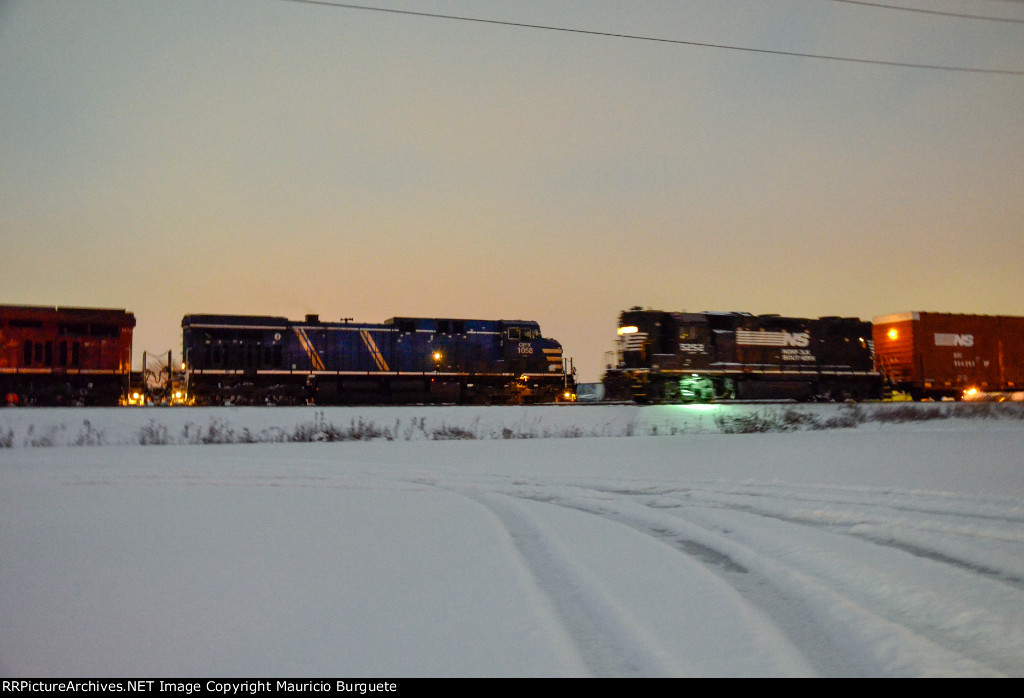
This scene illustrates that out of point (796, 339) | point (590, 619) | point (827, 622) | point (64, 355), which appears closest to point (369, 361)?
point (64, 355)

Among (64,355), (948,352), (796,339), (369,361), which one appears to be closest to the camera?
(64,355)

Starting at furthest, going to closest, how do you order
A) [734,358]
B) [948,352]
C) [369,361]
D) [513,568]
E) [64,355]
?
[948,352]
[369,361]
[734,358]
[64,355]
[513,568]

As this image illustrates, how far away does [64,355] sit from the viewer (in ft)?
76.2

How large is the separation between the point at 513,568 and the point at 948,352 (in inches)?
1146

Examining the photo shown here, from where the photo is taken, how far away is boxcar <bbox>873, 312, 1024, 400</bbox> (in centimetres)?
2697

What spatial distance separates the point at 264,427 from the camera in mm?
16625

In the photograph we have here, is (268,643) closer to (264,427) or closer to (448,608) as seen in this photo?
(448,608)

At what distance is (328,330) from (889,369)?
23.3 metres

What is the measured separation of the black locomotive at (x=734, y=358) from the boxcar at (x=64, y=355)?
58.4 feet

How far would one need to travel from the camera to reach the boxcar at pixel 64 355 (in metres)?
22.5

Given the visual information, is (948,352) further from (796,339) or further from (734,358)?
(734,358)

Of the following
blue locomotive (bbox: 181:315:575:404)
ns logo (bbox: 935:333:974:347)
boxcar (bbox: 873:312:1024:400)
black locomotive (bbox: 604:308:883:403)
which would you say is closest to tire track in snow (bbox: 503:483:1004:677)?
black locomotive (bbox: 604:308:883:403)

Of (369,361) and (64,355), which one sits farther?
(369,361)

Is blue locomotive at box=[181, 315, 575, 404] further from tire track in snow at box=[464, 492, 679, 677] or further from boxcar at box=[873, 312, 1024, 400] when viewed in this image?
tire track in snow at box=[464, 492, 679, 677]
